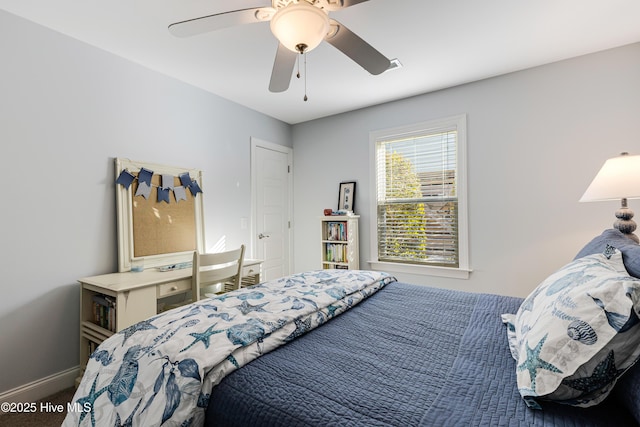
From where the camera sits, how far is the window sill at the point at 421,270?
120 inches

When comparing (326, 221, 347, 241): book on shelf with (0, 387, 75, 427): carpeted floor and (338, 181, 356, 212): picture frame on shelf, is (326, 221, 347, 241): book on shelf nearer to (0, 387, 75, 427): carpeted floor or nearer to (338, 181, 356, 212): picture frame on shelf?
(338, 181, 356, 212): picture frame on shelf

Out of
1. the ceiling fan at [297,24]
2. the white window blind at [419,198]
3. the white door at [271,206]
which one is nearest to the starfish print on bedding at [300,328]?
the ceiling fan at [297,24]

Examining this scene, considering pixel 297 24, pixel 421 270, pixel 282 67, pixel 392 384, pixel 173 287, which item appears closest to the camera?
pixel 392 384

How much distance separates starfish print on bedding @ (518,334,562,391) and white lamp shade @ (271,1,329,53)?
149cm

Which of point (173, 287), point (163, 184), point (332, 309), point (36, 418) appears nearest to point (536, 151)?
point (332, 309)

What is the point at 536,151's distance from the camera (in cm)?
272

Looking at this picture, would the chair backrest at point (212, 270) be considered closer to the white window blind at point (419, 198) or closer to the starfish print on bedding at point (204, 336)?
the starfish print on bedding at point (204, 336)

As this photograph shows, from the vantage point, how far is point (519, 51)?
245 cm

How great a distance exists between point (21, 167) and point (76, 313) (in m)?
1.10

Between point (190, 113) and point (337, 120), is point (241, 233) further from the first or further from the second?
point (337, 120)

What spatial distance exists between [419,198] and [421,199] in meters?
0.03

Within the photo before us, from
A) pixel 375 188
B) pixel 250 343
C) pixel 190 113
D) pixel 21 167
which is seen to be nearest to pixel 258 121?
pixel 190 113

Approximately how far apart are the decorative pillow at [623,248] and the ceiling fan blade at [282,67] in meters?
1.76

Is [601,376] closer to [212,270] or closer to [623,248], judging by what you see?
[623,248]
